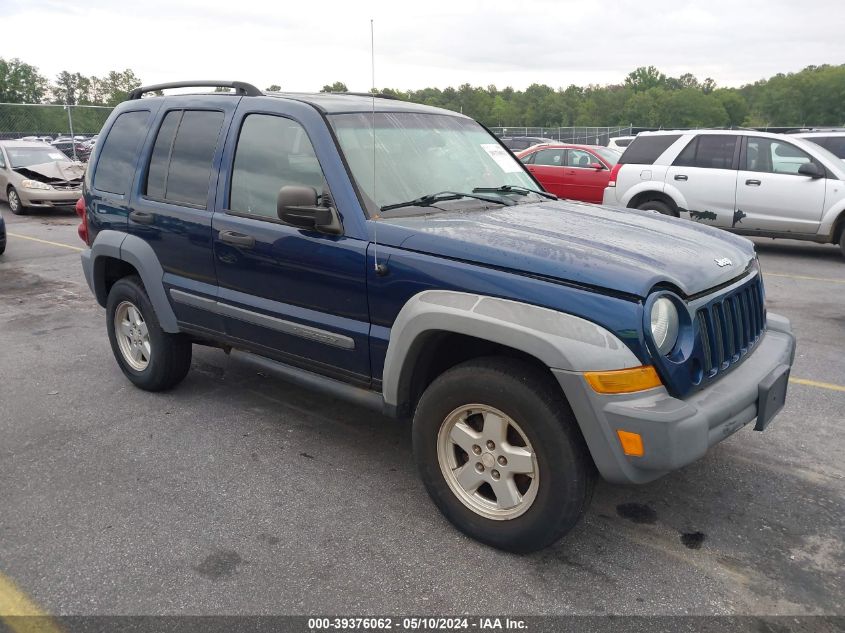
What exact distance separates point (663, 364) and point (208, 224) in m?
2.60

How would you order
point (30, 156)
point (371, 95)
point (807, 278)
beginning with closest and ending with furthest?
point (371, 95) < point (807, 278) < point (30, 156)

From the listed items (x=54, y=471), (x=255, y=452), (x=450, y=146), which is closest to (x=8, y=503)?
(x=54, y=471)

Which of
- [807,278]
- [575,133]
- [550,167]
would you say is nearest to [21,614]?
[807,278]

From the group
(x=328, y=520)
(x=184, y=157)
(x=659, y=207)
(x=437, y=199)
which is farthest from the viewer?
(x=659, y=207)

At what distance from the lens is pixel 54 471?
378cm

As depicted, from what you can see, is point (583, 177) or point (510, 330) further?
point (583, 177)

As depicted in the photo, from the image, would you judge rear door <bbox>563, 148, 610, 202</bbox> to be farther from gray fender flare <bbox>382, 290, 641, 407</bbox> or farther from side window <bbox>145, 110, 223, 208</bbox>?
gray fender flare <bbox>382, 290, 641, 407</bbox>

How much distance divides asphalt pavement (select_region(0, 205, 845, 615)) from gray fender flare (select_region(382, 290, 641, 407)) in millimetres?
860

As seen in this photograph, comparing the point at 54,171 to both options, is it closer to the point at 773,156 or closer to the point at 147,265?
the point at 147,265

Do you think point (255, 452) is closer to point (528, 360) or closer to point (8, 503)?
point (8, 503)

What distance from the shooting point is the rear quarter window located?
10695mm

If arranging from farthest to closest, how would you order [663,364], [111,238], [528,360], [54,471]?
[111,238]
[54,471]
[528,360]
[663,364]

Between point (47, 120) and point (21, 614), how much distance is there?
93.8ft

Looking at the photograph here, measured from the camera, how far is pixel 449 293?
295 centimetres
